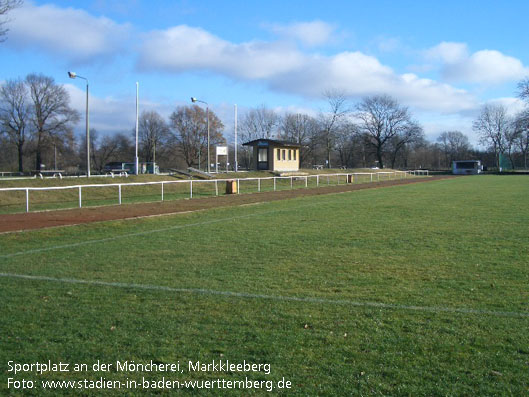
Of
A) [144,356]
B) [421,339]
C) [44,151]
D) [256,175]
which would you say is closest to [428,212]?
[421,339]

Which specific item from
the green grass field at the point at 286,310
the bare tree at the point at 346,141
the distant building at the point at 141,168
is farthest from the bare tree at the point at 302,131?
the green grass field at the point at 286,310

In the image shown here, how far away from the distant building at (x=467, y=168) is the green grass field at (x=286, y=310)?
80141mm

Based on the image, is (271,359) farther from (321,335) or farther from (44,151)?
(44,151)

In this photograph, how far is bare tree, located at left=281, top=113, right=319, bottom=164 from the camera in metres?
92.2

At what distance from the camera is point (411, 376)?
4020mm

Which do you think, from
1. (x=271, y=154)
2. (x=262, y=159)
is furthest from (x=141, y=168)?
(x=271, y=154)

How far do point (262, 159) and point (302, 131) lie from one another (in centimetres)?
4402

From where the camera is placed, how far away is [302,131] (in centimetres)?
9319

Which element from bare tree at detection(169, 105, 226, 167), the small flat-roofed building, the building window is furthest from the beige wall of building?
bare tree at detection(169, 105, 226, 167)

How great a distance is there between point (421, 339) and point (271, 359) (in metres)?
1.62

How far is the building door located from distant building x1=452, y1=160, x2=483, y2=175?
49.8 m

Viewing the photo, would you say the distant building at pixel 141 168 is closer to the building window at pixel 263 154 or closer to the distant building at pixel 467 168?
the building window at pixel 263 154

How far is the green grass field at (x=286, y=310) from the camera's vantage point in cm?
410

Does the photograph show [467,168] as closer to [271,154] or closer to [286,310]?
[271,154]
